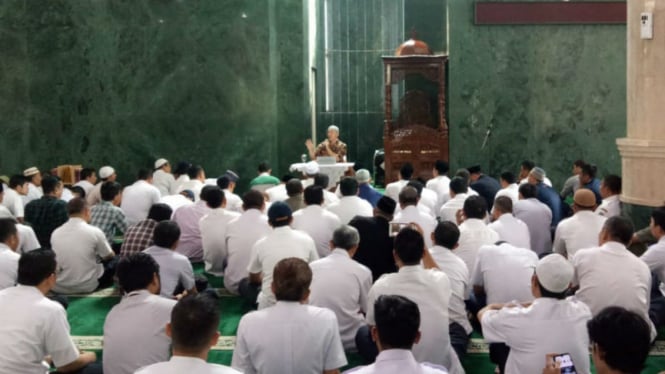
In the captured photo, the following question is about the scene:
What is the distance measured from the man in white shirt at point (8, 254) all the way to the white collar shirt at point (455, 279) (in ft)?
7.47

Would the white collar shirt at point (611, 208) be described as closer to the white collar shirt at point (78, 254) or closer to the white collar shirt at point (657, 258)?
the white collar shirt at point (657, 258)

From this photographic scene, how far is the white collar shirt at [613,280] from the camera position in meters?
3.75

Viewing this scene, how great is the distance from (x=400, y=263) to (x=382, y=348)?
1.11 meters

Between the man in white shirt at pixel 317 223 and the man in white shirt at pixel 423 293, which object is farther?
the man in white shirt at pixel 317 223

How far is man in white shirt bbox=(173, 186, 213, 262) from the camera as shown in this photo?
20.1ft

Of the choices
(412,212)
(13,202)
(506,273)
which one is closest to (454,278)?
(506,273)

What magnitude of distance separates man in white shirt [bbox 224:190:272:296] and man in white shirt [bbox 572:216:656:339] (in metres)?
2.17

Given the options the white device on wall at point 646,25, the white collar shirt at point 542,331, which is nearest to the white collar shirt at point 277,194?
the white device on wall at point 646,25

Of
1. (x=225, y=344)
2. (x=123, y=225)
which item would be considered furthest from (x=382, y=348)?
(x=123, y=225)

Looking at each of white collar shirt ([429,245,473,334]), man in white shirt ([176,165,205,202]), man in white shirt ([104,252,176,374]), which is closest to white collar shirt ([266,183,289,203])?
man in white shirt ([176,165,205,202])

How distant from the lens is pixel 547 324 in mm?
2912

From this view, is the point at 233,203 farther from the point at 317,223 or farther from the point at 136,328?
the point at 136,328

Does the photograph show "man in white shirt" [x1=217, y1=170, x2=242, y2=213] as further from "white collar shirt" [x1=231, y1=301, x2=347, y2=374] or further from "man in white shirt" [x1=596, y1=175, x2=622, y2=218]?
"white collar shirt" [x1=231, y1=301, x2=347, y2=374]

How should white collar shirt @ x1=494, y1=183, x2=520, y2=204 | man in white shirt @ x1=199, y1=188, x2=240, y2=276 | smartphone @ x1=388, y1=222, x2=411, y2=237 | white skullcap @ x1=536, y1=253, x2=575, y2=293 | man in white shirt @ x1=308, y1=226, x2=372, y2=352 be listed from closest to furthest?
white skullcap @ x1=536, y1=253, x2=575, y2=293
man in white shirt @ x1=308, y1=226, x2=372, y2=352
smartphone @ x1=388, y1=222, x2=411, y2=237
man in white shirt @ x1=199, y1=188, x2=240, y2=276
white collar shirt @ x1=494, y1=183, x2=520, y2=204
